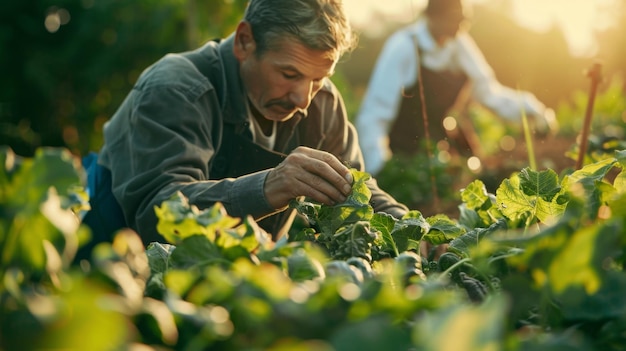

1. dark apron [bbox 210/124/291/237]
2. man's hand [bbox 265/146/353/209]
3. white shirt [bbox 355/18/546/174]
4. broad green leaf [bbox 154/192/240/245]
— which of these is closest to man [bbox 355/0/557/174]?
white shirt [bbox 355/18/546/174]

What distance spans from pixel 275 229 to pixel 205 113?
49 centimetres

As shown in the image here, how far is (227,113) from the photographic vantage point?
2.67m

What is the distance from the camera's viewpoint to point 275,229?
9.24 feet

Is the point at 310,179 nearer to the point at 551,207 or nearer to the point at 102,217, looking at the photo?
the point at 551,207

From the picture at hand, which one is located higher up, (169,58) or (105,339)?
(105,339)

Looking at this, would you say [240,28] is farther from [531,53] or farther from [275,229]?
[531,53]

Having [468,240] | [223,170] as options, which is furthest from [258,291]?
[223,170]

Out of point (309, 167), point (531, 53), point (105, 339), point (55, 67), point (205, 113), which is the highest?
point (105, 339)

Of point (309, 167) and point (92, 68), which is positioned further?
point (92, 68)

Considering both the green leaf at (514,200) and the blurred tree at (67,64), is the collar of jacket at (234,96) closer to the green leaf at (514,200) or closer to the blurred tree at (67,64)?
the green leaf at (514,200)

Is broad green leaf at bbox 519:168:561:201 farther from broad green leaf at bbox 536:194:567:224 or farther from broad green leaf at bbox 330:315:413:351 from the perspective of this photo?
broad green leaf at bbox 330:315:413:351

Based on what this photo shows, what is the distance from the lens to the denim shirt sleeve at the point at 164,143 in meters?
2.32

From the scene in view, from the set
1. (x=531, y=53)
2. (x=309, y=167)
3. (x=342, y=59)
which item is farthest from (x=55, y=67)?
(x=309, y=167)

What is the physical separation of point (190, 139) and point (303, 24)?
0.50 m
